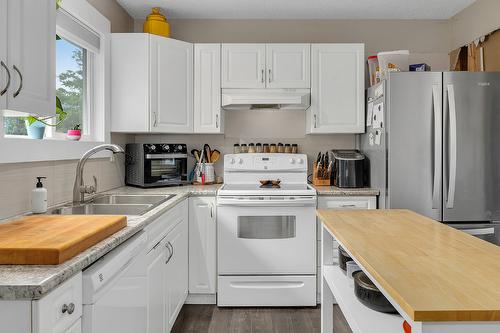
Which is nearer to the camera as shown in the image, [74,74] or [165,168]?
[74,74]

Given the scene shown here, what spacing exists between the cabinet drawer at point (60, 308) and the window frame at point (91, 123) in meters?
0.93

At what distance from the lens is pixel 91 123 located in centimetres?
305

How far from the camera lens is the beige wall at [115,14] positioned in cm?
301

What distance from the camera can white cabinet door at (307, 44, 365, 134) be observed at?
340cm

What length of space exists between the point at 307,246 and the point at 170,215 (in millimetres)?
1146

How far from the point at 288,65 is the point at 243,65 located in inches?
15.1

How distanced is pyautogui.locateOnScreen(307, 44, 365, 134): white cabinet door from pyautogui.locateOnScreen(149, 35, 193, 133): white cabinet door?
3.49ft

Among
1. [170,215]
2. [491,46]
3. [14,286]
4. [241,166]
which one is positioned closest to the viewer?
[14,286]

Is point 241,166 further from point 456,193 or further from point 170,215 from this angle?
point 456,193

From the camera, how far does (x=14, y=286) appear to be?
3.17 feet

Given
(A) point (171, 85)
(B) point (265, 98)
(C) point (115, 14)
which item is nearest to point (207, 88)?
(A) point (171, 85)

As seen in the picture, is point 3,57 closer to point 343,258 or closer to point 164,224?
point 164,224

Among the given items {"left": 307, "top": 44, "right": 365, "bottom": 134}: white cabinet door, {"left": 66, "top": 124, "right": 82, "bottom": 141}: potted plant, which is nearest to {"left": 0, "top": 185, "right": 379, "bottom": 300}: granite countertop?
{"left": 66, "top": 124, "right": 82, "bottom": 141}: potted plant

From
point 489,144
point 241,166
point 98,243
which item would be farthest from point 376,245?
point 241,166
